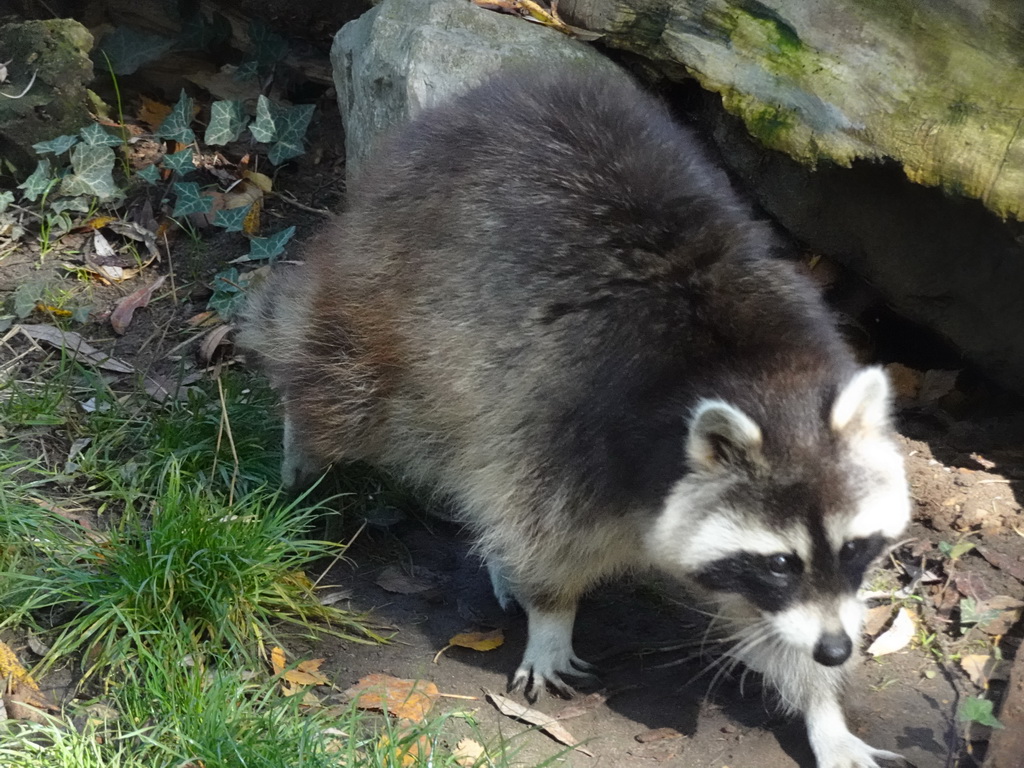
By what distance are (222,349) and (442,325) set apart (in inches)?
67.1

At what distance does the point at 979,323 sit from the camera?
4.05m

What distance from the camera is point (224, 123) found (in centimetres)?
542

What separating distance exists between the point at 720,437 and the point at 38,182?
381cm

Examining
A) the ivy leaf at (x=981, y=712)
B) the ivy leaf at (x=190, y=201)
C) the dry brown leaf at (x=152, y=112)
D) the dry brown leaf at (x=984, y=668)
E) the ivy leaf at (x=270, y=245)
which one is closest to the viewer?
the ivy leaf at (x=981, y=712)

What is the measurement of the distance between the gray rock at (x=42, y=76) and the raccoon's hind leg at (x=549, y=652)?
3.44 m

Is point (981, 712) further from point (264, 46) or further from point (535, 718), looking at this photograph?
point (264, 46)

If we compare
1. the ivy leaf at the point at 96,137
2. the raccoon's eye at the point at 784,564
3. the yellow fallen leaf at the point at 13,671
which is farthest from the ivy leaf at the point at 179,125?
the raccoon's eye at the point at 784,564

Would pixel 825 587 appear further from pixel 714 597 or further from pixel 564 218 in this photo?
pixel 564 218

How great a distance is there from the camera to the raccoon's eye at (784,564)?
2.80 metres

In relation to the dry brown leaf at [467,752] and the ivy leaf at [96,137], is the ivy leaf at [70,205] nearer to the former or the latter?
the ivy leaf at [96,137]

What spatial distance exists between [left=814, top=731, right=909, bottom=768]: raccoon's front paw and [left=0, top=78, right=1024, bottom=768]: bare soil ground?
65 millimetres

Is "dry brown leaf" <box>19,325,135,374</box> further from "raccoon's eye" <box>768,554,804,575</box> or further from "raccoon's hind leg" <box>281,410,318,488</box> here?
"raccoon's eye" <box>768,554,804,575</box>

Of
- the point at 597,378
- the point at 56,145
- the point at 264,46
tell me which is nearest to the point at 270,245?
the point at 56,145

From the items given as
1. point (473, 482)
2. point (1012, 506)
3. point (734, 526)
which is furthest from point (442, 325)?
point (1012, 506)
